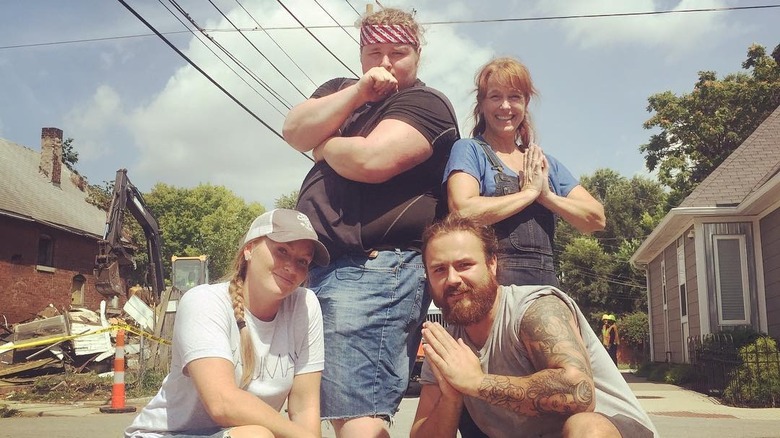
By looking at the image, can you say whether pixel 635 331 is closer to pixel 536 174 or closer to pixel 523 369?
pixel 536 174

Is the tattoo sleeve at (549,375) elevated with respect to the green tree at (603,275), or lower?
lower

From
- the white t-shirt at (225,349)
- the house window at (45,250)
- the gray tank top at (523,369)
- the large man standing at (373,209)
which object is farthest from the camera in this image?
the house window at (45,250)

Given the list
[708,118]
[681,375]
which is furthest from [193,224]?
[681,375]

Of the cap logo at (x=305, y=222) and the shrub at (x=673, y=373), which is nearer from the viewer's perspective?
the cap logo at (x=305, y=222)

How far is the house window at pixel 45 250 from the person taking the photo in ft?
92.1

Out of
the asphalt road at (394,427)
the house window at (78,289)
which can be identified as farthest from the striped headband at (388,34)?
the house window at (78,289)

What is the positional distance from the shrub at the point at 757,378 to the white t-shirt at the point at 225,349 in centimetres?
992

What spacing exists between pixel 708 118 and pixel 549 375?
2847 centimetres

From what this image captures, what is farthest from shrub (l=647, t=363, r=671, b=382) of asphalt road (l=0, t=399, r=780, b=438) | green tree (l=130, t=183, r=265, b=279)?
green tree (l=130, t=183, r=265, b=279)

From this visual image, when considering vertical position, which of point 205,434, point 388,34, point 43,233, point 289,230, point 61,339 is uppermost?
point 43,233

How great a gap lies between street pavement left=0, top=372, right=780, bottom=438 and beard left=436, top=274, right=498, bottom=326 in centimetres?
428

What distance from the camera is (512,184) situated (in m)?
2.86

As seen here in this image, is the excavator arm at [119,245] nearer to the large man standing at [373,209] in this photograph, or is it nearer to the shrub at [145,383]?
the shrub at [145,383]

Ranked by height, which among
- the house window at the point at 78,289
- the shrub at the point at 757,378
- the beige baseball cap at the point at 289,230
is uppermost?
the house window at the point at 78,289
